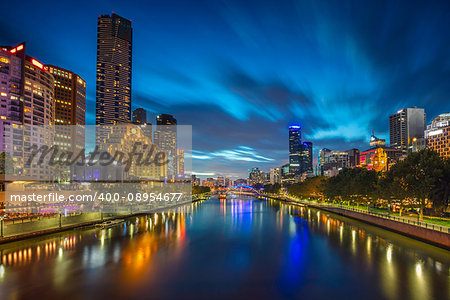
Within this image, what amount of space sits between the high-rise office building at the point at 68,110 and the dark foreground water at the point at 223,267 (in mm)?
117257

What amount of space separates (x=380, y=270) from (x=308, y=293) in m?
9.44

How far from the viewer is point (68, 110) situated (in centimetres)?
15100

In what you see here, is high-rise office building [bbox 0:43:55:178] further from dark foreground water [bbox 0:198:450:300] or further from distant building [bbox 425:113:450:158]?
distant building [bbox 425:113:450:158]

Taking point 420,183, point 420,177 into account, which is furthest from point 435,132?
point 420,183

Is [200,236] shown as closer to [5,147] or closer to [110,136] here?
[5,147]

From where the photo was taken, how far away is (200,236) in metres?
45.0

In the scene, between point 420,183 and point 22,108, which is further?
point 22,108

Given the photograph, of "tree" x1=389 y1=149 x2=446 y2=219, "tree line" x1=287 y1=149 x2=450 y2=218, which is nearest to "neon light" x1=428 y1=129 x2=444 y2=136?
"tree line" x1=287 y1=149 x2=450 y2=218

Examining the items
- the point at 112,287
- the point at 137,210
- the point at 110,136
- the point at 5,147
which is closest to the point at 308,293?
the point at 112,287

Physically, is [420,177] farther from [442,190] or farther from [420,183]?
[442,190]

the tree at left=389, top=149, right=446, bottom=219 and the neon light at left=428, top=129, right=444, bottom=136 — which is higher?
the neon light at left=428, top=129, right=444, bottom=136

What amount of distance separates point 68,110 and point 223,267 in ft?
499

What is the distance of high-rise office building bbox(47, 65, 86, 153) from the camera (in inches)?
5669

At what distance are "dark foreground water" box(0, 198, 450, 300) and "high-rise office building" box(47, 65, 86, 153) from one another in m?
117
